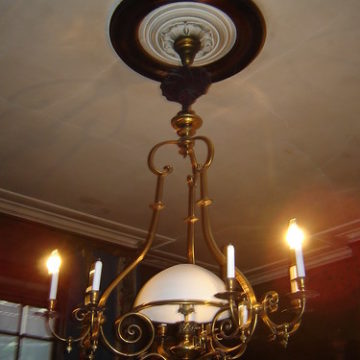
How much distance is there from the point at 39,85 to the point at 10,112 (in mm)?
284

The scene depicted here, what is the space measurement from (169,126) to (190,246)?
2.42ft

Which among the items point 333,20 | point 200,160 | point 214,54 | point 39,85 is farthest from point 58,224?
point 333,20

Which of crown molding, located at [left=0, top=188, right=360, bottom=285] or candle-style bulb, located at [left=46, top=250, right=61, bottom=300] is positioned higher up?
crown molding, located at [left=0, top=188, right=360, bottom=285]

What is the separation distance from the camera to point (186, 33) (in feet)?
6.49

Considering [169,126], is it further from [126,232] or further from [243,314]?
[126,232]

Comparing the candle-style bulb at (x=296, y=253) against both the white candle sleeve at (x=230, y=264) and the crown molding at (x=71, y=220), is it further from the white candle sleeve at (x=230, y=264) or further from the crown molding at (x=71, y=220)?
the crown molding at (x=71, y=220)

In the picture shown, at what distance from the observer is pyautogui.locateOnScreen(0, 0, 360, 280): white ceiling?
198cm

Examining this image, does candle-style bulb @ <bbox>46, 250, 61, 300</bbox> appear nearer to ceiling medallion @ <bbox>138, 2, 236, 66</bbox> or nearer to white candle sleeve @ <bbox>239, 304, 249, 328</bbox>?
white candle sleeve @ <bbox>239, 304, 249, 328</bbox>

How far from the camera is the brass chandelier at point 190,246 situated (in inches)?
64.9

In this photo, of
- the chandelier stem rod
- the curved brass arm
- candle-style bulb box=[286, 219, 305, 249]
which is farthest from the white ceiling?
the curved brass arm

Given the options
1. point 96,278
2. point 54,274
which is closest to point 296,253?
point 96,278

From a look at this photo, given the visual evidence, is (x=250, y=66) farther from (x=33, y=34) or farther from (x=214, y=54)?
(x=33, y=34)

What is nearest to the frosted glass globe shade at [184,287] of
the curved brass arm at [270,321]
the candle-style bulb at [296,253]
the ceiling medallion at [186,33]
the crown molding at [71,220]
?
the curved brass arm at [270,321]

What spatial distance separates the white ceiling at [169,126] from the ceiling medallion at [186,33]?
6cm
